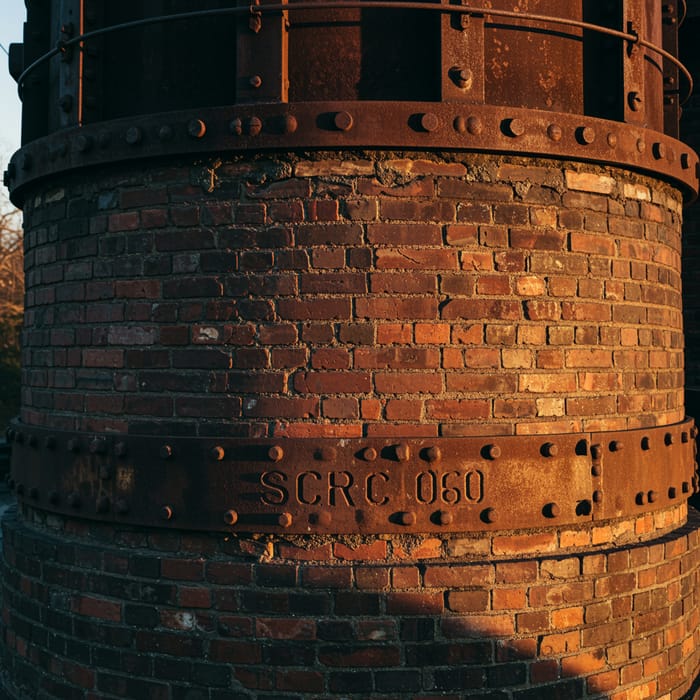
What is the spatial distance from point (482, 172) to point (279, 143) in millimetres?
773

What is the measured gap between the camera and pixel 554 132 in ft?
9.91

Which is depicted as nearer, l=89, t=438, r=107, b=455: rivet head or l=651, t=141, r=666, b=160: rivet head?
l=89, t=438, r=107, b=455: rivet head

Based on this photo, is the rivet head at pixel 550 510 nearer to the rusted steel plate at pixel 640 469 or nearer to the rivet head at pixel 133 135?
the rusted steel plate at pixel 640 469

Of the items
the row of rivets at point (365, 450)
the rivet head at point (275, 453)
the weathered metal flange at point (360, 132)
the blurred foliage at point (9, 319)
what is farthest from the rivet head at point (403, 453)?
the blurred foliage at point (9, 319)

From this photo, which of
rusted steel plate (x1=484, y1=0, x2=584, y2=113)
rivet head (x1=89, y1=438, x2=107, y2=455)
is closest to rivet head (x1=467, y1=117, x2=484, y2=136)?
rusted steel plate (x1=484, y1=0, x2=584, y2=113)

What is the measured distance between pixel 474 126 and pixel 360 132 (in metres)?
0.42

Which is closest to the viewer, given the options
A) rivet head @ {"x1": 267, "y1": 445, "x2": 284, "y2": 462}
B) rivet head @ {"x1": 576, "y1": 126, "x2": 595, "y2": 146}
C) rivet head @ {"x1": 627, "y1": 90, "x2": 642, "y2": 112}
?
rivet head @ {"x1": 267, "y1": 445, "x2": 284, "y2": 462}

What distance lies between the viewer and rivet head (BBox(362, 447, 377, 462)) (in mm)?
2828

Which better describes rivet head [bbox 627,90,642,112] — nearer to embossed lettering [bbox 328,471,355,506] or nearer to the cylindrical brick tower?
the cylindrical brick tower

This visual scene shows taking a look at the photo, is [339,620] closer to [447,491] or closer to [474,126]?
[447,491]

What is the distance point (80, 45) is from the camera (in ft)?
10.7

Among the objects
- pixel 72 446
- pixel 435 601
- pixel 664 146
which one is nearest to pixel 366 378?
pixel 435 601

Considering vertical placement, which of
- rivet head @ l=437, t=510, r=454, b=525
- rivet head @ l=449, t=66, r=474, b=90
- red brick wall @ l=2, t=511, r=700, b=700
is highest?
rivet head @ l=449, t=66, r=474, b=90

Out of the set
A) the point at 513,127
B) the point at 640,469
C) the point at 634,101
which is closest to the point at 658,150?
the point at 634,101
